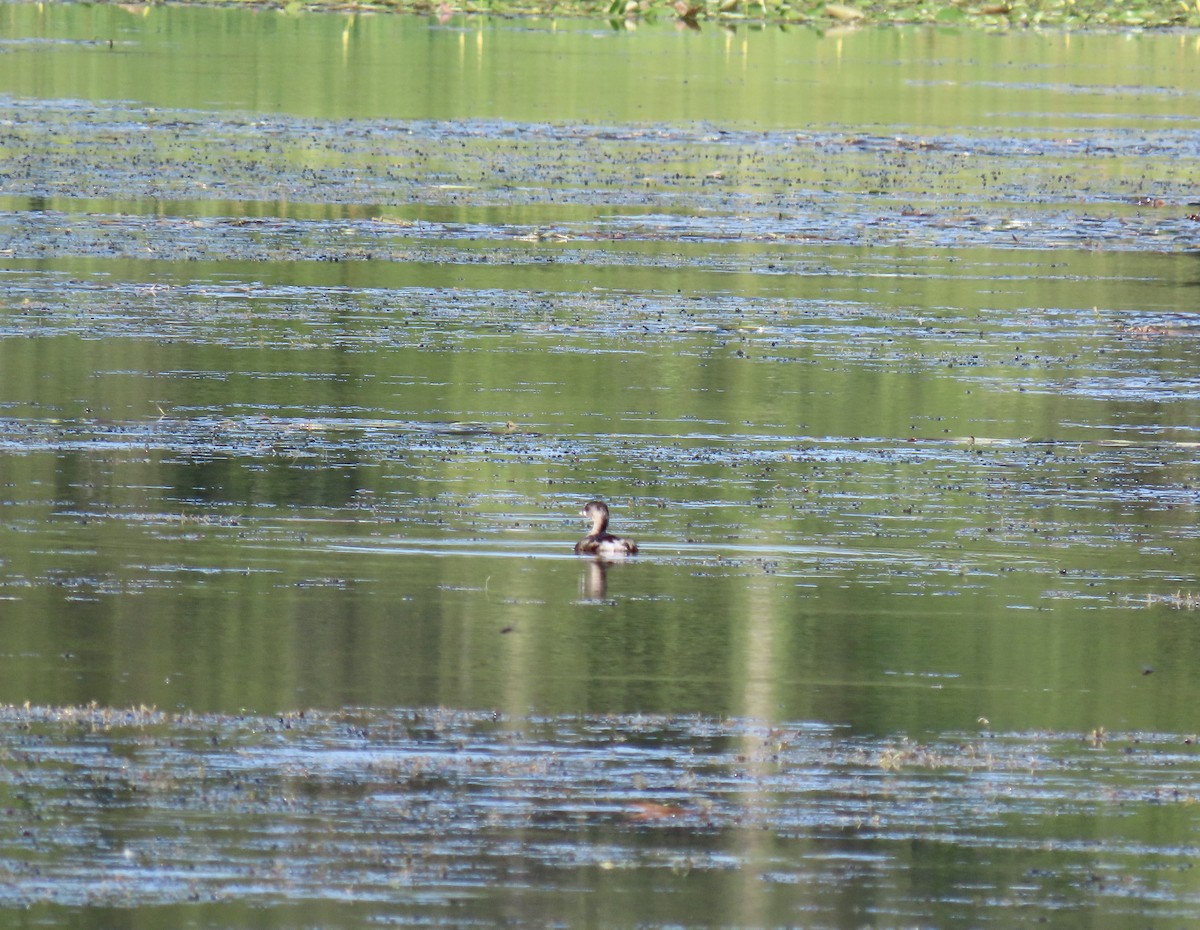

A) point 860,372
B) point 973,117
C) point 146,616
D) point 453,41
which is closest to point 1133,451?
point 860,372

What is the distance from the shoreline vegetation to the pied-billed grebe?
39334mm

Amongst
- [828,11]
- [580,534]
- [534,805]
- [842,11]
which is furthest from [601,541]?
[828,11]

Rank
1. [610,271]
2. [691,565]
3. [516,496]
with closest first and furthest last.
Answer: [691,565], [516,496], [610,271]

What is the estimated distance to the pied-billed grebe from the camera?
11.4 meters

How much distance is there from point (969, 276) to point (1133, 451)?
682 centimetres

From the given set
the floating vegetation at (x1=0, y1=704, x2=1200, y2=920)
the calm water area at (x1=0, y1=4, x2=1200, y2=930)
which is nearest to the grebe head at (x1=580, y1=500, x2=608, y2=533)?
the calm water area at (x1=0, y1=4, x2=1200, y2=930)

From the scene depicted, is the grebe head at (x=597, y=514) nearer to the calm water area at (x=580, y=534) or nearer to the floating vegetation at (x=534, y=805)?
the calm water area at (x=580, y=534)

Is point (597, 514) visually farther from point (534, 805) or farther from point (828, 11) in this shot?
point (828, 11)

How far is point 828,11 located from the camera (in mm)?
52375

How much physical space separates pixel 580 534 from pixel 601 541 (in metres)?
0.53

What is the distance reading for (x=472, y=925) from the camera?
23.3ft

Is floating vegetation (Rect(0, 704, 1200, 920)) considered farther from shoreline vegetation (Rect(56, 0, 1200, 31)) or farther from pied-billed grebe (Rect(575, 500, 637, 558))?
shoreline vegetation (Rect(56, 0, 1200, 31))

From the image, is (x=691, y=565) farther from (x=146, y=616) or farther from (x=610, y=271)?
(x=610, y=271)

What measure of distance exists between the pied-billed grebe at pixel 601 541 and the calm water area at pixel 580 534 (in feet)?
0.51
